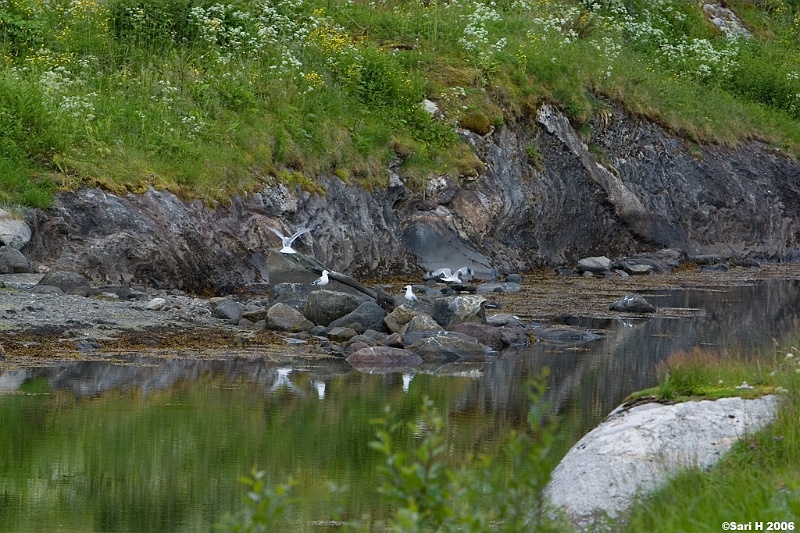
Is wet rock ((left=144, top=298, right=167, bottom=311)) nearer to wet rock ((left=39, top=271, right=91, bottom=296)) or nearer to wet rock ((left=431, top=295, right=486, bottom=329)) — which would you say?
wet rock ((left=39, top=271, right=91, bottom=296))

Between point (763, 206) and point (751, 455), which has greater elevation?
point (751, 455)

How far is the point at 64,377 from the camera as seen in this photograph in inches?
517

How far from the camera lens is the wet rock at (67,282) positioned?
1750 cm

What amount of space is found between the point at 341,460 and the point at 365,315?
748cm

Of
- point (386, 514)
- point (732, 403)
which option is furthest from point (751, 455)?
point (386, 514)

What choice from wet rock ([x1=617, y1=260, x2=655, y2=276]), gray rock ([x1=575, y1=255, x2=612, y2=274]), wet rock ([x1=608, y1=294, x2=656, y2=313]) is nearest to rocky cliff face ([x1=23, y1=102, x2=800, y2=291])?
gray rock ([x1=575, y1=255, x2=612, y2=274])

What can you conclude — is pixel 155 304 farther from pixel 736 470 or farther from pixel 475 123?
pixel 475 123

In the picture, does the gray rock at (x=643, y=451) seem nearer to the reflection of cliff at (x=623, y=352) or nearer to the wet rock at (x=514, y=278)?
the reflection of cliff at (x=623, y=352)

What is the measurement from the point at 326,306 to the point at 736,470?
35.4 feet

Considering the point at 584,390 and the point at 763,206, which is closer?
the point at 584,390

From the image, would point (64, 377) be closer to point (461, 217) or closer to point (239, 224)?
point (239, 224)

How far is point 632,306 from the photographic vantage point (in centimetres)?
2147

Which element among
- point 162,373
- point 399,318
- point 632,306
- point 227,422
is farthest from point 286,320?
point 632,306

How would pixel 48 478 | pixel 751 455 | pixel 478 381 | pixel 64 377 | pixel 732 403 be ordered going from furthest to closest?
pixel 478 381
pixel 64 377
pixel 48 478
pixel 732 403
pixel 751 455
